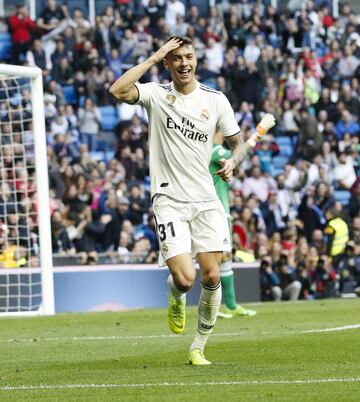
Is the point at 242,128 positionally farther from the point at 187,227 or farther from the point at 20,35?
the point at 187,227

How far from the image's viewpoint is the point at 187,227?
33.4 ft

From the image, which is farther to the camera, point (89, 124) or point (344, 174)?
point (344, 174)

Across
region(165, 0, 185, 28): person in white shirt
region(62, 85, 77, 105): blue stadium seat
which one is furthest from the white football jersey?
region(165, 0, 185, 28): person in white shirt

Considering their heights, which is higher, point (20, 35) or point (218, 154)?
point (20, 35)

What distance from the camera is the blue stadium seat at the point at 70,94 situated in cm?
2823

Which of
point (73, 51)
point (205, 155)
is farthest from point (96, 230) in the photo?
point (205, 155)

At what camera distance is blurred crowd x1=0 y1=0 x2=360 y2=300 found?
77.7 ft

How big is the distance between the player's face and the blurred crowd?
10278 mm

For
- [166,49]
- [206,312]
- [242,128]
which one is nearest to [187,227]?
[206,312]

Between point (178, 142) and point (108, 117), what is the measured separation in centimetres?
1820

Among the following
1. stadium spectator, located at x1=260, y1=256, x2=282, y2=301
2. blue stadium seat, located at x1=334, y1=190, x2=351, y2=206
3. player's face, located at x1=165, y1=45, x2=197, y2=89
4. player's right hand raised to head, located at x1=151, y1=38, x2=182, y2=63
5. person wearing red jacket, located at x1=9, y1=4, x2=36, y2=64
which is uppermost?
person wearing red jacket, located at x1=9, y1=4, x2=36, y2=64

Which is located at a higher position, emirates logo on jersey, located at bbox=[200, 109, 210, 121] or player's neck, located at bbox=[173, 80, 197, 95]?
player's neck, located at bbox=[173, 80, 197, 95]

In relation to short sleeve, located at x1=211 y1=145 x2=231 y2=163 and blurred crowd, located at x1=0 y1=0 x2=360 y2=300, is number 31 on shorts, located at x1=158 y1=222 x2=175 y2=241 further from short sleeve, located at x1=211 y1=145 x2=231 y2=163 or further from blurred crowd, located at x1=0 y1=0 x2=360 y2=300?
blurred crowd, located at x1=0 y1=0 x2=360 y2=300

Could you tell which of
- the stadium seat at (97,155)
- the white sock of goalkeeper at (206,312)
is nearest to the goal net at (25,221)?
the stadium seat at (97,155)
